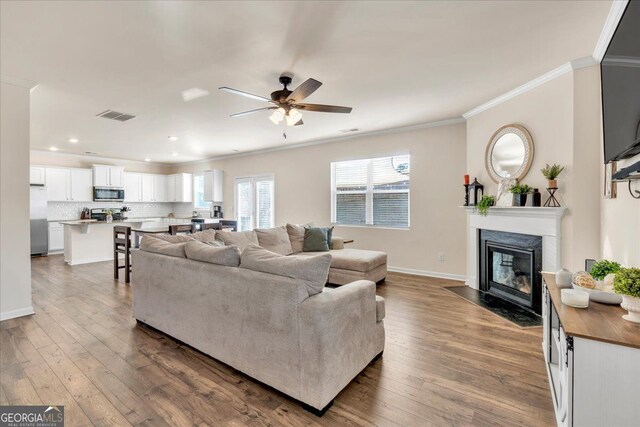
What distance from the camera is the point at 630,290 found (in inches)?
57.1

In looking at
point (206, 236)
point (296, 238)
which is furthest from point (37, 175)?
point (296, 238)

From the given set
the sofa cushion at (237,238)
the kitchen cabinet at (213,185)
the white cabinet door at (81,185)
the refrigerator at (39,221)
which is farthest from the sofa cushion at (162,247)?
the white cabinet door at (81,185)

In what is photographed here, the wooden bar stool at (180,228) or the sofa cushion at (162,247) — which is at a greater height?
the wooden bar stool at (180,228)

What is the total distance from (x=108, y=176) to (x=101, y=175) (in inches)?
6.8

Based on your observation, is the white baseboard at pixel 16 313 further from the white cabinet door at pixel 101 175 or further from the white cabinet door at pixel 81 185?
the white cabinet door at pixel 101 175

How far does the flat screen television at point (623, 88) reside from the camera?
166 centimetres

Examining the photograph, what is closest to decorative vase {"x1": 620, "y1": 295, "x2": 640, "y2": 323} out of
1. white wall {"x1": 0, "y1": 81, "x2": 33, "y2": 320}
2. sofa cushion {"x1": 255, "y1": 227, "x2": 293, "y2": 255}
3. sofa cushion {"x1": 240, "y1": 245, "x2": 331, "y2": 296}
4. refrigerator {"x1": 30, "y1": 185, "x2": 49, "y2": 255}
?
sofa cushion {"x1": 240, "y1": 245, "x2": 331, "y2": 296}

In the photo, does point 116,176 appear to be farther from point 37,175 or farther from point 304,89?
point 304,89

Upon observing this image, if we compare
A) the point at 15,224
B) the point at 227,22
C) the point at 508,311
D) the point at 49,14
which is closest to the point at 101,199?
the point at 15,224

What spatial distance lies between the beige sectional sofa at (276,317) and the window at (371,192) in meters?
3.41

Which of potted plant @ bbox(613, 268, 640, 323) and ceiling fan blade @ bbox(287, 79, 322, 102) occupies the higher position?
ceiling fan blade @ bbox(287, 79, 322, 102)

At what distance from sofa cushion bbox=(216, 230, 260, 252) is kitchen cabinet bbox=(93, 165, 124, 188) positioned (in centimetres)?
636

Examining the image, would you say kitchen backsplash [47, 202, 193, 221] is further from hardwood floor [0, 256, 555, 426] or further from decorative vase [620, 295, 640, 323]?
decorative vase [620, 295, 640, 323]

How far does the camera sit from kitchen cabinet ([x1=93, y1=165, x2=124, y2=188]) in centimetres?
Answer: 805
